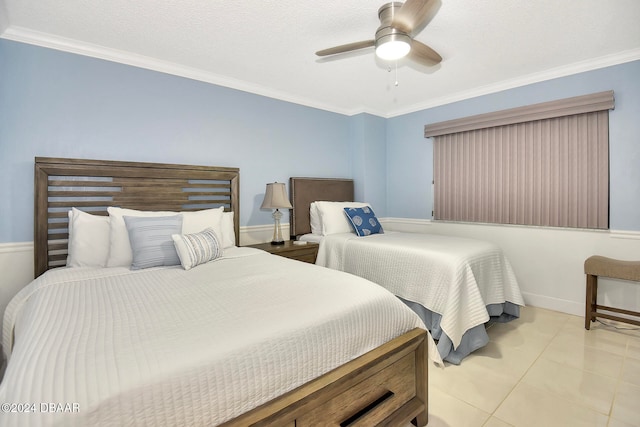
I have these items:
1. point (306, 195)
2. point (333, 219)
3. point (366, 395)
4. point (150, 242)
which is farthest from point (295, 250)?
point (366, 395)

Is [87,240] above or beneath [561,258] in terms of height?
above

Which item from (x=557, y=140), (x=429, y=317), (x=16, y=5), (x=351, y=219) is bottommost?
(x=429, y=317)

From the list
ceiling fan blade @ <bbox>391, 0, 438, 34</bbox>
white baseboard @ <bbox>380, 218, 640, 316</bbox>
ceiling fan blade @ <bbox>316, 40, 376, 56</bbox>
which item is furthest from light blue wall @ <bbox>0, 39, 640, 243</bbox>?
ceiling fan blade @ <bbox>391, 0, 438, 34</bbox>

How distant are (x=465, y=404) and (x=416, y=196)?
9.56ft

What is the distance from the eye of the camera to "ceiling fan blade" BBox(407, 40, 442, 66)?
2088 millimetres

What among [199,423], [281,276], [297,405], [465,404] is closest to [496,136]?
[465,404]

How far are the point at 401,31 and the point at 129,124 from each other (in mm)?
2333

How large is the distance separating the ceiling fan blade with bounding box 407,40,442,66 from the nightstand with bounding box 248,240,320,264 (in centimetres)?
199

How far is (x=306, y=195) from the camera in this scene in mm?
3896

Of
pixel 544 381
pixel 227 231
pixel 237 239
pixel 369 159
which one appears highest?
pixel 369 159

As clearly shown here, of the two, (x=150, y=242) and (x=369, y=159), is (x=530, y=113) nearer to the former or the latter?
(x=369, y=159)

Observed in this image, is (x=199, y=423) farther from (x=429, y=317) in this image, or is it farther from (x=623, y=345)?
(x=623, y=345)

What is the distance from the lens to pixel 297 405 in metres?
1.10

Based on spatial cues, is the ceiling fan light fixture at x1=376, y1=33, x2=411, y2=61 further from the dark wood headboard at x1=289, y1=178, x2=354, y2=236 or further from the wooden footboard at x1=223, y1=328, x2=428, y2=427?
the dark wood headboard at x1=289, y1=178, x2=354, y2=236
